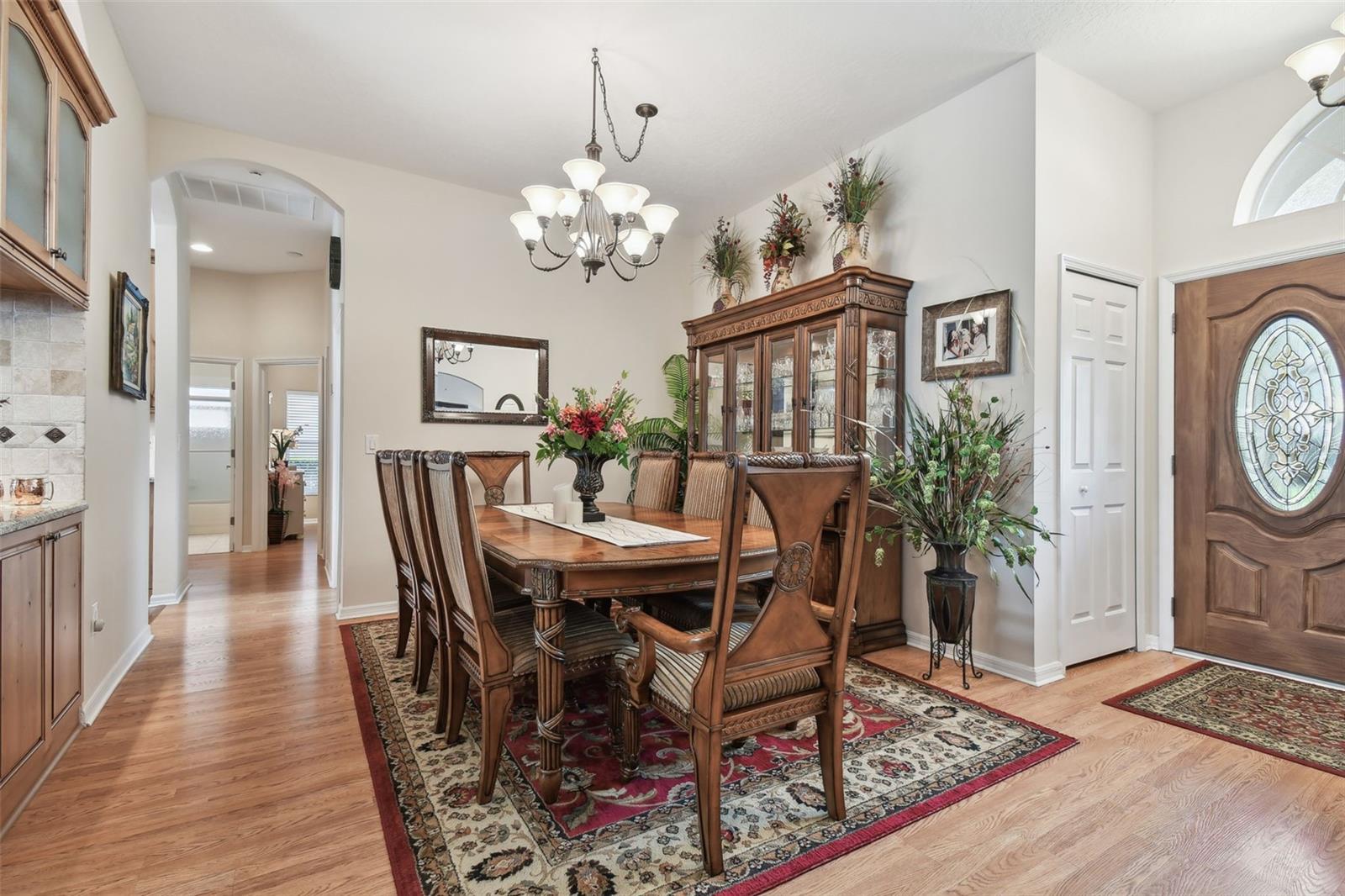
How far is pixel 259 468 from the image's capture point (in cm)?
649

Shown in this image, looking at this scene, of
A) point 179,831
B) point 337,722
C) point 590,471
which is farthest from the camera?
point 590,471

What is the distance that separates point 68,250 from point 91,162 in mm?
547

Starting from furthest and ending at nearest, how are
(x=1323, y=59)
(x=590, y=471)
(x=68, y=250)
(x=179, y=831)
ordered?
(x=590, y=471)
(x=68, y=250)
(x=1323, y=59)
(x=179, y=831)

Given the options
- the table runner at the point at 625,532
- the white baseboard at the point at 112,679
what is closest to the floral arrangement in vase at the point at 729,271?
the table runner at the point at 625,532

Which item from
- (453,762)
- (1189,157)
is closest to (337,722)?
(453,762)

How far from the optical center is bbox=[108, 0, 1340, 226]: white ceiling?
8.61ft

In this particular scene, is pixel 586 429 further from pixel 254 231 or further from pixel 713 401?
pixel 254 231

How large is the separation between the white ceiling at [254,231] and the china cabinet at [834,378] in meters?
3.14

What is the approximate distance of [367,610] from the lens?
4016 mm

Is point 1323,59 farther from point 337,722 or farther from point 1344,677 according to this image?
point 337,722

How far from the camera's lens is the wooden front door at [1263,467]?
9.32 ft

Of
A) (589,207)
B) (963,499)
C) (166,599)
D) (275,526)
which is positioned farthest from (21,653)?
(275,526)

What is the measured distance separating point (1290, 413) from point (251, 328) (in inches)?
328

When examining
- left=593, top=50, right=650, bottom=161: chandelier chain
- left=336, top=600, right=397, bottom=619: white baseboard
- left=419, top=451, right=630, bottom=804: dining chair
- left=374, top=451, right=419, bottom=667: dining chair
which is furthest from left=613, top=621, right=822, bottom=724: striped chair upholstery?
left=336, top=600, right=397, bottom=619: white baseboard
